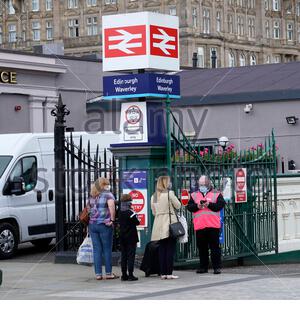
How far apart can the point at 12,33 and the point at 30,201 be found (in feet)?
341

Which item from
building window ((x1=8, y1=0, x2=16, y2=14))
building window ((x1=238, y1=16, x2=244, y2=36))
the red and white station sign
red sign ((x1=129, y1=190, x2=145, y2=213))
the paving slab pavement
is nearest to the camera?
the paving slab pavement

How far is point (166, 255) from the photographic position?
16234mm

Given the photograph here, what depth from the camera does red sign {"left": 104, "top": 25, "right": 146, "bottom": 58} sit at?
57.1 ft

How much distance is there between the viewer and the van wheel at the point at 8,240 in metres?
20.2

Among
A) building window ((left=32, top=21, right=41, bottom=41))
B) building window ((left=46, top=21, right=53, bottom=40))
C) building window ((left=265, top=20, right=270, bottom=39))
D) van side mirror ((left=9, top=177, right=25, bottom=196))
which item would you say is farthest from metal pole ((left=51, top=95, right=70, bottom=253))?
building window ((left=265, top=20, right=270, bottom=39))

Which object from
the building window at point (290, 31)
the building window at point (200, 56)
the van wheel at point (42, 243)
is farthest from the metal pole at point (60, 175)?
the building window at point (290, 31)

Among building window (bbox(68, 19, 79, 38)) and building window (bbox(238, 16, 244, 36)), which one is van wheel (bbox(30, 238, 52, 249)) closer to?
building window (bbox(68, 19, 79, 38))

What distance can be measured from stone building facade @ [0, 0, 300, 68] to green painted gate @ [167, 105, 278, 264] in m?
87.0

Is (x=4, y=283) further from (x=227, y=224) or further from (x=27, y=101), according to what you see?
(x=27, y=101)

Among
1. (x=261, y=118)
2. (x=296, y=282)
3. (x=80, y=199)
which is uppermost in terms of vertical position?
(x=261, y=118)

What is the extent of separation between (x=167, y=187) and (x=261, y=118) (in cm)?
2076

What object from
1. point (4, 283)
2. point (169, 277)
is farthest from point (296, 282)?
point (4, 283)

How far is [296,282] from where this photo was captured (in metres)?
15.4

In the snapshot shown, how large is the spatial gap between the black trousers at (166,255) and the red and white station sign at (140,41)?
307cm
